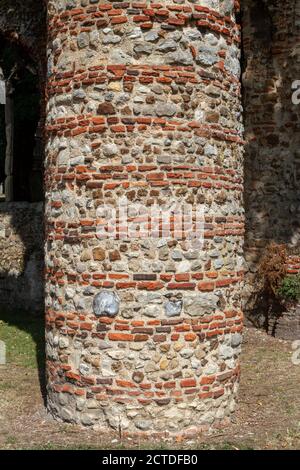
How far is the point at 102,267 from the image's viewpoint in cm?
586

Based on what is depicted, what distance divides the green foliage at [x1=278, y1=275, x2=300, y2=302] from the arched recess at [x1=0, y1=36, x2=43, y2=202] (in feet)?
27.7

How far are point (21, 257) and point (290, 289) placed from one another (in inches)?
235

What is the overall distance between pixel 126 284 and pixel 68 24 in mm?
2683

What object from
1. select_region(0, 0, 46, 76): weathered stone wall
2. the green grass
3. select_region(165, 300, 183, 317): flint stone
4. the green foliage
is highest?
select_region(0, 0, 46, 76): weathered stone wall

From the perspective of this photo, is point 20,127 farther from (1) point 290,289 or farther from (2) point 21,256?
(1) point 290,289

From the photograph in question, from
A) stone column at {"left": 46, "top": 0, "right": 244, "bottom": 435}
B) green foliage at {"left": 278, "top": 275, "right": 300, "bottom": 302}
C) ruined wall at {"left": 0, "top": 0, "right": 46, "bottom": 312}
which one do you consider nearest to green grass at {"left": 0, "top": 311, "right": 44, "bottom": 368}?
ruined wall at {"left": 0, "top": 0, "right": 46, "bottom": 312}

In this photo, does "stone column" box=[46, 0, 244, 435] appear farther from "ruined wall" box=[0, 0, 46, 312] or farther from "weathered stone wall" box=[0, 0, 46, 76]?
"ruined wall" box=[0, 0, 46, 312]

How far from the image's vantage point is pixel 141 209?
5.79 m

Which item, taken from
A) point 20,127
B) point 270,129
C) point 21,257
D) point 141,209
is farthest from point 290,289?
point 20,127

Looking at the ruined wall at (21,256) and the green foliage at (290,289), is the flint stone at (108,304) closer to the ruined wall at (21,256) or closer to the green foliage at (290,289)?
the green foliage at (290,289)

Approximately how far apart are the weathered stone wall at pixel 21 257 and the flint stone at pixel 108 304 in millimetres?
7083

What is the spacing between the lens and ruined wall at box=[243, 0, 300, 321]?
10.5 m

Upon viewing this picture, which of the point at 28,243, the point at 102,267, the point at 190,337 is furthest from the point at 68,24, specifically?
the point at 28,243
